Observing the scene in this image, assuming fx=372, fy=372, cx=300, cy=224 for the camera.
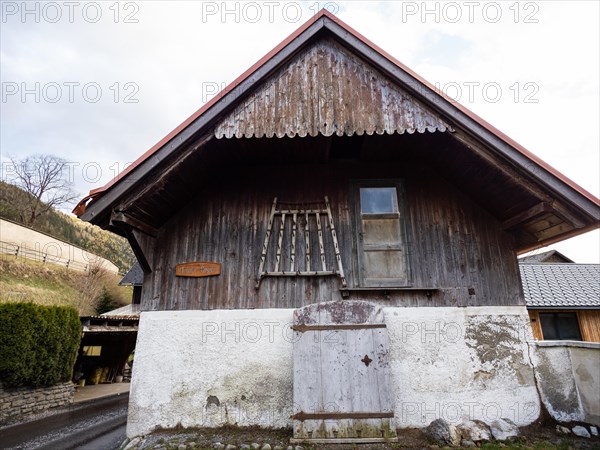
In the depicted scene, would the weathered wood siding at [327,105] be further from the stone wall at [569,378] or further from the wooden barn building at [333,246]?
the stone wall at [569,378]

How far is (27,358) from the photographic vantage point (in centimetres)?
1209

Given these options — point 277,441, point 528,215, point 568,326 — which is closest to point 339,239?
point 528,215

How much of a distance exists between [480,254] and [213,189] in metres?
4.75

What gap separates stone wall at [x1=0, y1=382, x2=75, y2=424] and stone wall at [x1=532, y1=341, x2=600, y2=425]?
1384 cm

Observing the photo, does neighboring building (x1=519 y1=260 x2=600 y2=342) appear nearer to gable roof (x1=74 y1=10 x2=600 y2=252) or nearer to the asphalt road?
gable roof (x1=74 y1=10 x2=600 y2=252)

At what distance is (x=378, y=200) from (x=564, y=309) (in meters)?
14.7

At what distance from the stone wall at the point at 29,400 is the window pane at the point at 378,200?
1232 centimetres

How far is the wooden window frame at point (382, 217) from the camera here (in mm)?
6078

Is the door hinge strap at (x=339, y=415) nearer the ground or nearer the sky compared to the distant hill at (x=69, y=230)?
nearer the ground

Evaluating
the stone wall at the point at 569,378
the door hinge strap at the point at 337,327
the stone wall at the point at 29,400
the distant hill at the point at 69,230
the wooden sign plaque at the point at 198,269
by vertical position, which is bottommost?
the stone wall at the point at 29,400

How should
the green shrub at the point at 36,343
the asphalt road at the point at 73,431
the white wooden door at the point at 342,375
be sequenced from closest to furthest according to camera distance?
the white wooden door at the point at 342,375 → the asphalt road at the point at 73,431 → the green shrub at the point at 36,343

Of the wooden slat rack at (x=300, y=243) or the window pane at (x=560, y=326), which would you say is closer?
the wooden slat rack at (x=300, y=243)

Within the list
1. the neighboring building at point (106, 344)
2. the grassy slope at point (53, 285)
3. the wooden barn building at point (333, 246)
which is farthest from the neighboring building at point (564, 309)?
the grassy slope at point (53, 285)

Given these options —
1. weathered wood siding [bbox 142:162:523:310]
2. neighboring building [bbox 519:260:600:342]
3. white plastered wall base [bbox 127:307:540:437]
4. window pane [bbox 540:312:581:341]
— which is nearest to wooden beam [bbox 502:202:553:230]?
weathered wood siding [bbox 142:162:523:310]
